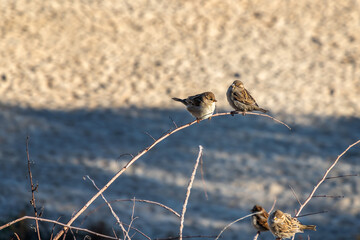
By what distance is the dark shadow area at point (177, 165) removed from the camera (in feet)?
26.7

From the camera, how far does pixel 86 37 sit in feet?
43.1

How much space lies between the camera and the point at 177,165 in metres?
9.34

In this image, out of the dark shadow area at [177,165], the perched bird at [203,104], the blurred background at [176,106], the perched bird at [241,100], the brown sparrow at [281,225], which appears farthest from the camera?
the blurred background at [176,106]

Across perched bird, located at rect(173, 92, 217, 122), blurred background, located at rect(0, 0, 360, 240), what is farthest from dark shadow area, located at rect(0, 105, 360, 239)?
perched bird, located at rect(173, 92, 217, 122)

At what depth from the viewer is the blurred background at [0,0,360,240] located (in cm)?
846

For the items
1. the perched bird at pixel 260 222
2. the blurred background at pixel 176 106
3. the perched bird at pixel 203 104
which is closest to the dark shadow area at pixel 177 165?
the blurred background at pixel 176 106

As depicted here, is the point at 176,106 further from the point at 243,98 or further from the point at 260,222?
the point at 260,222

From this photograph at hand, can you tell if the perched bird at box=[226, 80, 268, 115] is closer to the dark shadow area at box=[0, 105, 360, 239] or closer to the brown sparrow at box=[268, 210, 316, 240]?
the brown sparrow at box=[268, 210, 316, 240]

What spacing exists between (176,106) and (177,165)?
187 centimetres

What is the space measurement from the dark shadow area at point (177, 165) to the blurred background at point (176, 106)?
3 centimetres

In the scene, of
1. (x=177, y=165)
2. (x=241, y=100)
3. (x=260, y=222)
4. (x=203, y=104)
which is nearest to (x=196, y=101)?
(x=203, y=104)

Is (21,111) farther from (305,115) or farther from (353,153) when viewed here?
(353,153)

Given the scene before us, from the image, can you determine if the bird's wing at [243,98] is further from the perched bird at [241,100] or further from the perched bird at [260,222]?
the perched bird at [260,222]

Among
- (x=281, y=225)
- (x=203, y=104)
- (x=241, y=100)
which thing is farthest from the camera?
(x=241, y=100)
